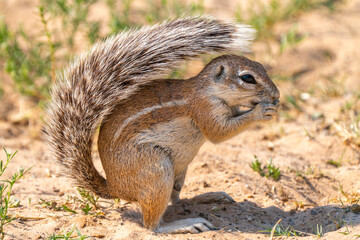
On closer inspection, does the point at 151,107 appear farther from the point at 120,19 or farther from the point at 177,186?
the point at 120,19

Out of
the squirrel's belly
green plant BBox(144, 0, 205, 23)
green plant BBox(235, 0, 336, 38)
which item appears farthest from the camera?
green plant BBox(235, 0, 336, 38)

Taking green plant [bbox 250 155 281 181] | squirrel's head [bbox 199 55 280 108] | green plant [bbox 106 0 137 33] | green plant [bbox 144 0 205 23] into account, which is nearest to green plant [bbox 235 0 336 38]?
green plant [bbox 144 0 205 23]

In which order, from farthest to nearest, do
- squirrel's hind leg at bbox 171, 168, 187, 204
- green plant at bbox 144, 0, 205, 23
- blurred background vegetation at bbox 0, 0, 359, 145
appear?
1. green plant at bbox 144, 0, 205, 23
2. blurred background vegetation at bbox 0, 0, 359, 145
3. squirrel's hind leg at bbox 171, 168, 187, 204

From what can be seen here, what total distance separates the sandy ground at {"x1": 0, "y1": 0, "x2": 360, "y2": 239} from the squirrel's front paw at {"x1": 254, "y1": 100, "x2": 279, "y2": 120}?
3.08 feet

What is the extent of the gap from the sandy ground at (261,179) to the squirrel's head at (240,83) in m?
1.04

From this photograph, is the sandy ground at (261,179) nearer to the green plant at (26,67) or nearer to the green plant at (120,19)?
the green plant at (26,67)

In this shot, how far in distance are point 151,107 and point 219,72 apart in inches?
26.3

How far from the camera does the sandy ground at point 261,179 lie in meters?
3.78

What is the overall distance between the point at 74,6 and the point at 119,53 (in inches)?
127

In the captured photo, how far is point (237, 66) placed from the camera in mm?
3889

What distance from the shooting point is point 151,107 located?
3852mm

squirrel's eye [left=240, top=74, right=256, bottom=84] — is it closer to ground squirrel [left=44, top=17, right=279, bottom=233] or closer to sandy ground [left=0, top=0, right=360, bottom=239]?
ground squirrel [left=44, top=17, right=279, bottom=233]

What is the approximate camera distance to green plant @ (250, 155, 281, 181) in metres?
4.59

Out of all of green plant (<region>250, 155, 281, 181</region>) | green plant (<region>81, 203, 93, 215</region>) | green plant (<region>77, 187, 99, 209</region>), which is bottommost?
green plant (<region>81, 203, 93, 215</region>)
